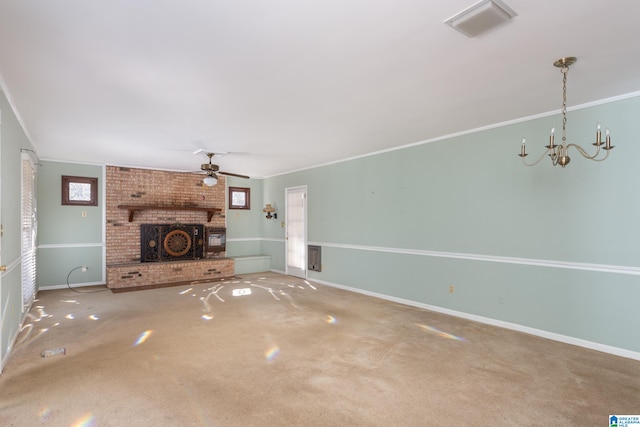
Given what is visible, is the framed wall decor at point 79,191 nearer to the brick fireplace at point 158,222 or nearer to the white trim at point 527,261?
the brick fireplace at point 158,222

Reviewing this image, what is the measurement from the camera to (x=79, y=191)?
659cm

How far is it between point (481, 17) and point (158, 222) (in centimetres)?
711

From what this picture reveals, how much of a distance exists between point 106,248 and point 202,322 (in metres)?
3.80

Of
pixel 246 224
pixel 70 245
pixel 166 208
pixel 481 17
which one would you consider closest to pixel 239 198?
pixel 246 224

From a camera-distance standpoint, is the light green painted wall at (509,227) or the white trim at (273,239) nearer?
the light green painted wall at (509,227)

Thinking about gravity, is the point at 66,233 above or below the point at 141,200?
below

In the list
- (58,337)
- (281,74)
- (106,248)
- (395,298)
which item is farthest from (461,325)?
(106,248)

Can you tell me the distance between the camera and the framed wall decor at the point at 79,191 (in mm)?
6449

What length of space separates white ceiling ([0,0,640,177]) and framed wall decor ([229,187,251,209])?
4.11 metres

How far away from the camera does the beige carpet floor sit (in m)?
2.31

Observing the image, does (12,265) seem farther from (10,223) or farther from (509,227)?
(509,227)

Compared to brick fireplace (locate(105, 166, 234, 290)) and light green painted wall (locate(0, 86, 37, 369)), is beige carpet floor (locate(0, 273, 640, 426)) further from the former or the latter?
brick fireplace (locate(105, 166, 234, 290))

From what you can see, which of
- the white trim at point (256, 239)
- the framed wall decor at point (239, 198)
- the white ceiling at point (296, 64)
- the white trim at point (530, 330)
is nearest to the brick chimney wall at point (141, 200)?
the framed wall decor at point (239, 198)

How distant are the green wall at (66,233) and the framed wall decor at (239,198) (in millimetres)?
2777
